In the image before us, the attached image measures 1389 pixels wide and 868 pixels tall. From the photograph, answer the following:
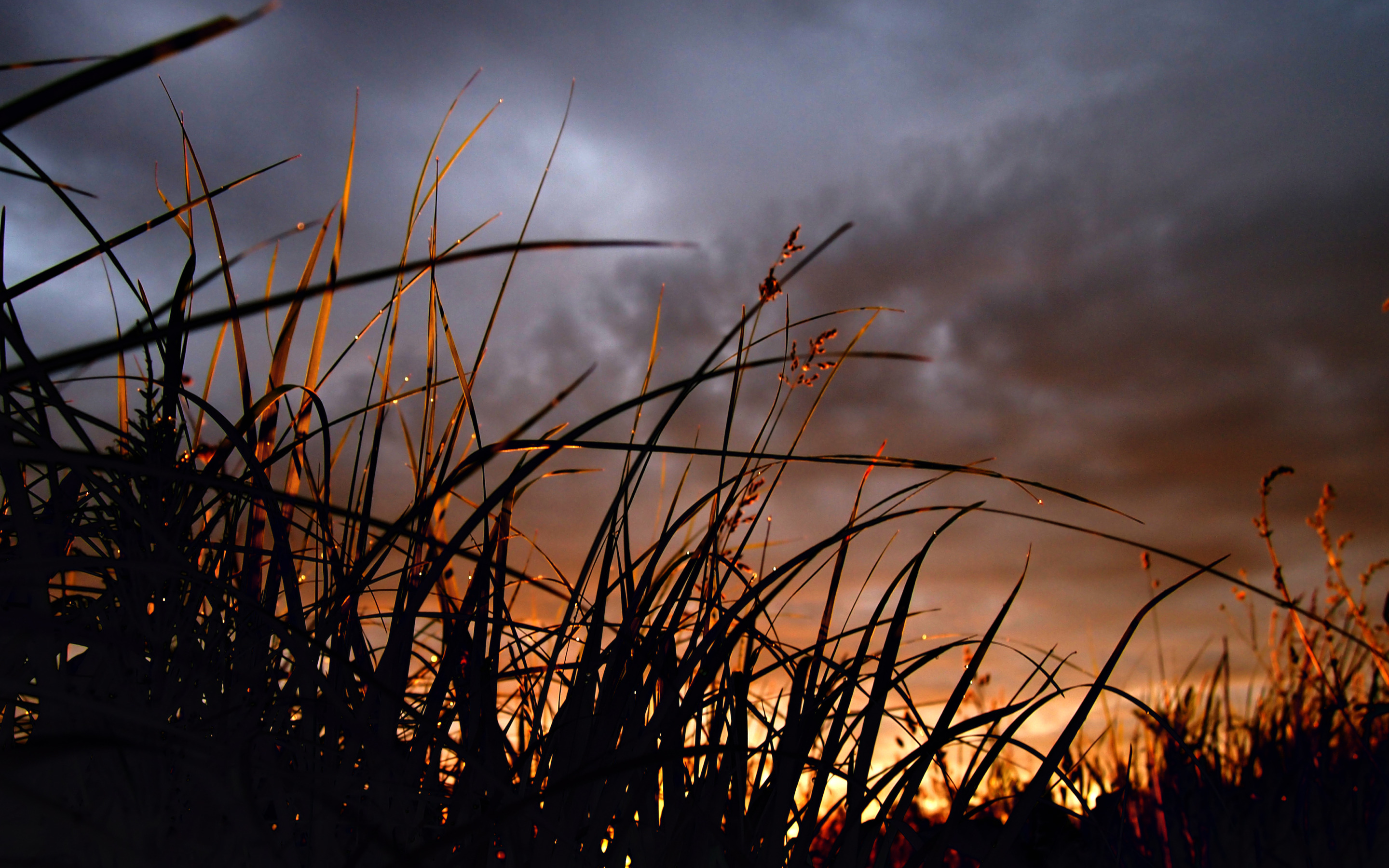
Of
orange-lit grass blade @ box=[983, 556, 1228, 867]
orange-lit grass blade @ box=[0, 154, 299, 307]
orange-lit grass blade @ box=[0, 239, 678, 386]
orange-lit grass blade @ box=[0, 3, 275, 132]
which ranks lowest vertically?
orange-lit grass blade @ box=[983, 556, 1228, 867]

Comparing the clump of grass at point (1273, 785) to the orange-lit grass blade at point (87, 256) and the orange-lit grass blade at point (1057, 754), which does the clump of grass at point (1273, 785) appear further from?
the orange-lit grass blade at point (87, 256)

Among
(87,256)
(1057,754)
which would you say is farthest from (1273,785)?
(87,256)

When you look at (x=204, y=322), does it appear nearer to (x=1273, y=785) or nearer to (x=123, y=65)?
(x=123, y=65)

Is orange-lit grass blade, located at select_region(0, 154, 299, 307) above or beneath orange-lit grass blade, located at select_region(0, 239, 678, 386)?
above

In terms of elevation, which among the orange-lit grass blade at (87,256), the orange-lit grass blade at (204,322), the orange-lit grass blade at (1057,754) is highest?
the orange-lit grass blade at (87,256)

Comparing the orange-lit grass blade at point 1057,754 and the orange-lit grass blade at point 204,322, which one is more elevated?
the orange-lit grass blade at point 204,322

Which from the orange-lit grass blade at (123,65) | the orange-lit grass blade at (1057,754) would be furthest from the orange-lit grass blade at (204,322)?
the orange-lit grass blade at (1057,754)

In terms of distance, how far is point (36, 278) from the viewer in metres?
1.11

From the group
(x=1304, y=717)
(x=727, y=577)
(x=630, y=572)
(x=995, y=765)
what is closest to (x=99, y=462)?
(x=630, y=572)

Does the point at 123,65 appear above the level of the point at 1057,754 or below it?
above

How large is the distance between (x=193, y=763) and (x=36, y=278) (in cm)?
74

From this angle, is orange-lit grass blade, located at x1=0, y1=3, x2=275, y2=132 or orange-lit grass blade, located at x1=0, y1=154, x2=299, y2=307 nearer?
orange-lit grass blade, located at x1=0, y1=3, x2=275, y2=132

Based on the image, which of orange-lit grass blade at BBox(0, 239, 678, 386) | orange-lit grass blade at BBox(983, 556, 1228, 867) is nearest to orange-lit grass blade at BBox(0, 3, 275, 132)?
orange-lit grass blade at BBox(0, 239, 678, 386)

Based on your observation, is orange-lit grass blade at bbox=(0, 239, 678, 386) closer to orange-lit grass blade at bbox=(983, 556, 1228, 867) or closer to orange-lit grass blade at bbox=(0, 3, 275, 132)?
orange-lit grass blade at bbox=(0, 3, 275, 132)
